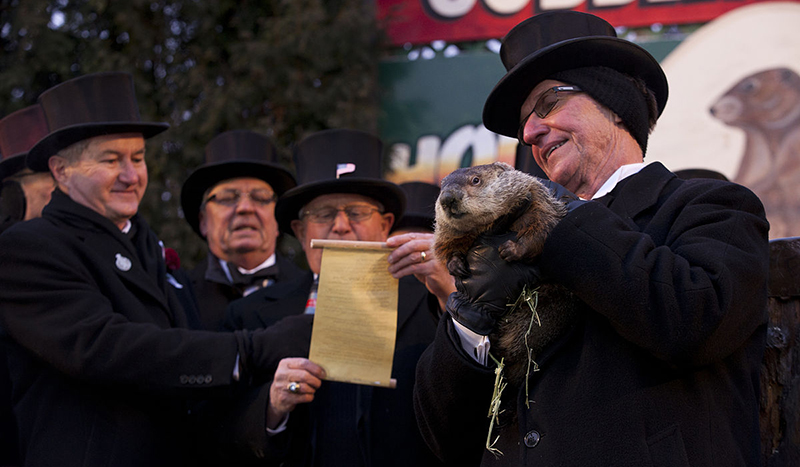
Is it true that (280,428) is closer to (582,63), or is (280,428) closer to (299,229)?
(299,229)

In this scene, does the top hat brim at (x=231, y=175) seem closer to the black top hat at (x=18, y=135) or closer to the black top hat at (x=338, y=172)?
the black top hat at (x=338, y=172)

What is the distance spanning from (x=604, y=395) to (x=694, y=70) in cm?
805

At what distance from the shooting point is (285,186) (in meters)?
5.23

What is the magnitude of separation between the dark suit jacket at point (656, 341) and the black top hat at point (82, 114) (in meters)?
2.50

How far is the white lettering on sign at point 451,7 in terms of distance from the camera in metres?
9.25

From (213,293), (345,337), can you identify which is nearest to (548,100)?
(345,337)

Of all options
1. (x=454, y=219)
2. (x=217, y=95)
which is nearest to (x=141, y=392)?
(x=454, y=219)

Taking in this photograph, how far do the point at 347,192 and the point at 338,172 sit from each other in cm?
15

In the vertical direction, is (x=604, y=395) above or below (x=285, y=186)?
below

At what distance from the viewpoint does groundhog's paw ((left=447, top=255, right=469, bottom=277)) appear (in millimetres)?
1916

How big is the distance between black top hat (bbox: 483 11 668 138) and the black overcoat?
1.66 m

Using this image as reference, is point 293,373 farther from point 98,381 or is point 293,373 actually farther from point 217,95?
point 217,95

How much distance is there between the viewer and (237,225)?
5.00 meters

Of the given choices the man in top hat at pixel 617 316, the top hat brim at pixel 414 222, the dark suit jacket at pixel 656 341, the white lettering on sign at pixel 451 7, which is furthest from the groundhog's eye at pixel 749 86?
the dark suit jacket at pixel 656 341
